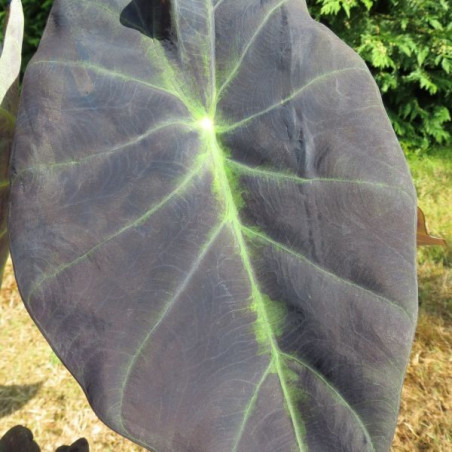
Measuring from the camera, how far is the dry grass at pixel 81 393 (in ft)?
6.85

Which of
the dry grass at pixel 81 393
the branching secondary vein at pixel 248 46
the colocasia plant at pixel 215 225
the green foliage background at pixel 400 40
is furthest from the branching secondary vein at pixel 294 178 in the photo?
the green foliage background at pixel 400 40

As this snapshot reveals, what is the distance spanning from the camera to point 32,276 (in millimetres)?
567

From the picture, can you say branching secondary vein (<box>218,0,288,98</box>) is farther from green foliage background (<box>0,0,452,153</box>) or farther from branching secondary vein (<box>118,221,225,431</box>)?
green foliage background (<box>0,0,452,153</box>)

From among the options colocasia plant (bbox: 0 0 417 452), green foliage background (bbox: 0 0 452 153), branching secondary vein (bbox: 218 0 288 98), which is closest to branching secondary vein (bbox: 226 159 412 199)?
colocasia plant (bbox: 0 0 417 452)

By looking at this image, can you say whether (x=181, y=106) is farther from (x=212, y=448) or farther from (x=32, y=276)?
(x=212, y=448)

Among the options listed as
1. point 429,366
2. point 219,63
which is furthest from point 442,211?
point 219,63

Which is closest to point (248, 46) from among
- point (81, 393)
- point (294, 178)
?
point (294, 178)

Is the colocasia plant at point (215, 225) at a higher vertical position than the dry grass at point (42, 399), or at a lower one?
higher

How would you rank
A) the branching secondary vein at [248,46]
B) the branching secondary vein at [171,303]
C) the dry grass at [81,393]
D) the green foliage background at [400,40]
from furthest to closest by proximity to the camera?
the green foliage background at [400,40] → the dry grass at [81,393] → the branching secondary vein at [248,46] → the branching secondary vein at [171,303]

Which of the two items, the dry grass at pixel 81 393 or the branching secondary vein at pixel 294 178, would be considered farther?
the dry grass at pixel 81 393

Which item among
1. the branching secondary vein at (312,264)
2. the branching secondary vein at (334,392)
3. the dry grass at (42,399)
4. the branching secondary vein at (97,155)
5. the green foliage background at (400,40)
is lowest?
the dry grass at (42,399)

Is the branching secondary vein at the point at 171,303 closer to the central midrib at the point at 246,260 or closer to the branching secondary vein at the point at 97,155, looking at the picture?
the central midrib at the point at 246,260

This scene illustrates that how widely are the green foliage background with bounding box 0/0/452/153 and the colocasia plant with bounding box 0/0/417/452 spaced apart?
255 centimetres

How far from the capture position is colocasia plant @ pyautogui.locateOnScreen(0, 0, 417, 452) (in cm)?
56
